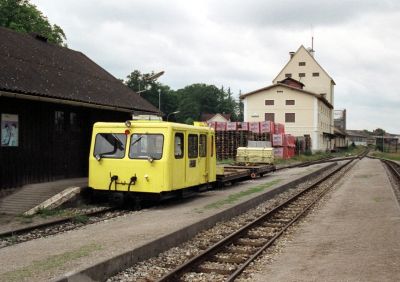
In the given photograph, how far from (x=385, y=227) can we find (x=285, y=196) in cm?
711

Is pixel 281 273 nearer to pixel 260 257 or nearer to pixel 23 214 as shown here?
pixel 260 257

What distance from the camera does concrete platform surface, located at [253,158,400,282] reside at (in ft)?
24.1

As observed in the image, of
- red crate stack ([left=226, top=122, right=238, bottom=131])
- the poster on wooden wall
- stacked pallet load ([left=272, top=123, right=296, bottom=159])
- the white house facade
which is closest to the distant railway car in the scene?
the poster on wooden wall

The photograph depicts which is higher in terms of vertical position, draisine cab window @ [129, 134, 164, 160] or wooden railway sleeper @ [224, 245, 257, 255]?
draisine cab window @ [129, 134, 164, 160]

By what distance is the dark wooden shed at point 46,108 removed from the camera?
13445 millimetres

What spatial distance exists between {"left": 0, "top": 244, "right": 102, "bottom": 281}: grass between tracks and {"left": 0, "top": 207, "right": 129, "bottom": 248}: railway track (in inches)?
79.6

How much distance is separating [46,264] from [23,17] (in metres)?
32.3

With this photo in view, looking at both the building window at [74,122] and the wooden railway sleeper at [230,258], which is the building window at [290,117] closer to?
the building window at [74,122]

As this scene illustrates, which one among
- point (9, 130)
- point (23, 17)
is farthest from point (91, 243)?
point (23, 17)

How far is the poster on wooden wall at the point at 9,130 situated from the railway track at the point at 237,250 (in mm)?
6739

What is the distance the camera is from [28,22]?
36.3 metres

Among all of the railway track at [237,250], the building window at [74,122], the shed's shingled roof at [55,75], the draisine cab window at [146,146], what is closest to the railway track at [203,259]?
the railway track at [237,250]

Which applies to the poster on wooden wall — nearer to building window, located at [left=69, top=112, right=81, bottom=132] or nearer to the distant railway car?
the distant railway car

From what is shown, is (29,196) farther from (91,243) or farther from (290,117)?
(290,117)
